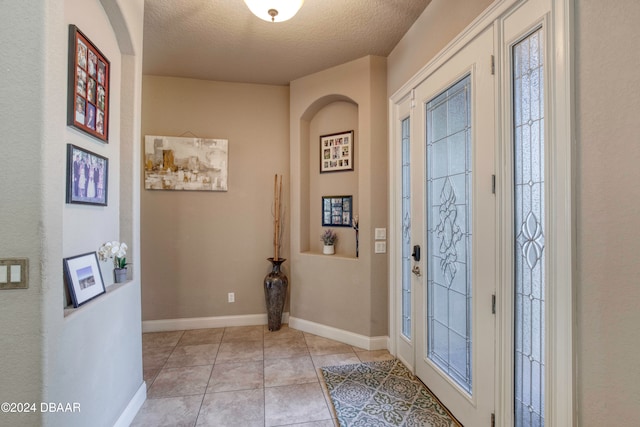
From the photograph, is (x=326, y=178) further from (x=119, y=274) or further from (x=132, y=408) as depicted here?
(x=132, y=408)

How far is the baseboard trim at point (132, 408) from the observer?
1760mm

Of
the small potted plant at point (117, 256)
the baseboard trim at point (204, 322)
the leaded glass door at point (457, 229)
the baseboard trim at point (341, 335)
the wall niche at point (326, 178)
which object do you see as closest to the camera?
the leaded glass door at point (457, 229)

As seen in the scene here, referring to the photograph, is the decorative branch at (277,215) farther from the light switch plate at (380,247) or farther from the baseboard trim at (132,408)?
the baseboard trim at (132,408)

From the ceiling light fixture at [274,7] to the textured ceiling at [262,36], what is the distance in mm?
443

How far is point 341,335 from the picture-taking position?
3.07 meters

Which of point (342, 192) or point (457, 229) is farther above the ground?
point (342, 192)

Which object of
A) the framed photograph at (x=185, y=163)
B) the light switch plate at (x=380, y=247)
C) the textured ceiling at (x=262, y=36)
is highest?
the textured ceiling at (x=262, y=36)

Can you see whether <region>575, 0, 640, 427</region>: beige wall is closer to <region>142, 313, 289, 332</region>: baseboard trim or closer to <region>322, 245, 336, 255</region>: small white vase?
<region>322, 245, 336, 255</region>: small white vase

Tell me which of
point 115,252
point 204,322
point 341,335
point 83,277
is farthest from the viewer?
point 204,322

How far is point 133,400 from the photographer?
1.92 m

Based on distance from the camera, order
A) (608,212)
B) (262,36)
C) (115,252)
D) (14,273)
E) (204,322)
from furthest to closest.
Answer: (204,322) < (262,36) < (115,252) < (14,273) < (608,212)

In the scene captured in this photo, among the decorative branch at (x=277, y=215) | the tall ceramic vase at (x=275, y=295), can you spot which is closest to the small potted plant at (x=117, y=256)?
the tall ceramic vase at (x=275, y=295)

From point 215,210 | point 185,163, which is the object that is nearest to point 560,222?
point 215,210

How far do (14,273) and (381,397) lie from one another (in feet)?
7.19
